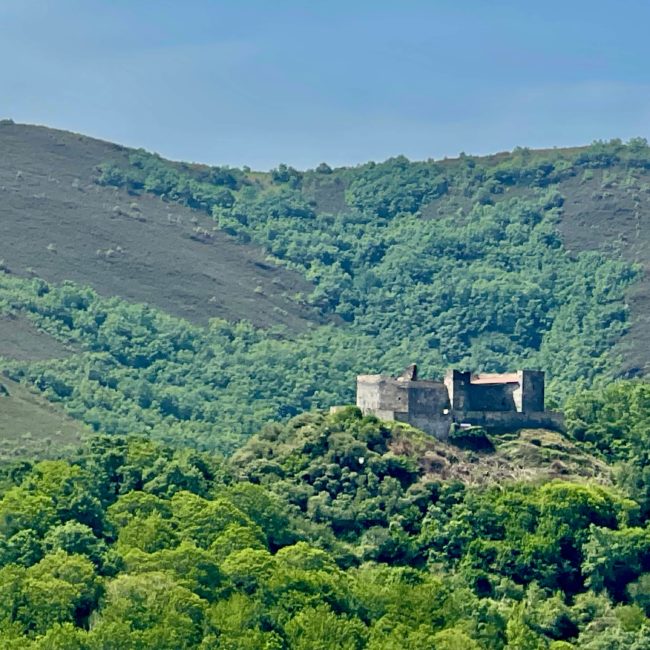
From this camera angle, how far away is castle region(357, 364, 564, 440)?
138 metres

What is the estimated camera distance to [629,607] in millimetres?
127250

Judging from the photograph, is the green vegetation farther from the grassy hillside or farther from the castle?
the grassy hillside

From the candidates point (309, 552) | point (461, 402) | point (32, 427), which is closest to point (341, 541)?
point (309, 552)

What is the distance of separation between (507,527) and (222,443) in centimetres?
6520

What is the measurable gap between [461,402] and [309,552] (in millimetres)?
16218

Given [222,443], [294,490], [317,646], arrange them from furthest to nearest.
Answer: [222,443] → [294,490] → [317,646]

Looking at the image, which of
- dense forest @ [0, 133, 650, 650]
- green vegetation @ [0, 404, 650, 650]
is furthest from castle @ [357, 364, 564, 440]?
green vegetation @ [0, 404, 650, 650]

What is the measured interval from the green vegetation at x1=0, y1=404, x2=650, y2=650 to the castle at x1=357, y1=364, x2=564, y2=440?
178cm

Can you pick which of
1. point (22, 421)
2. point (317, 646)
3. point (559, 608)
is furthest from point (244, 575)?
point (22, 421)

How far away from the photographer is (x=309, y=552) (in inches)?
4953

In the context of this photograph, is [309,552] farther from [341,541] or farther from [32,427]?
[32,427]

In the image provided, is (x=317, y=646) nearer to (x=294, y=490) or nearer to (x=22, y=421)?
(x=294, y=490)

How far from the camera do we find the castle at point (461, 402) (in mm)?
138375

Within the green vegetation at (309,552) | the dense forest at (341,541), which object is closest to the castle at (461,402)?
the dense forest at (341,541)
